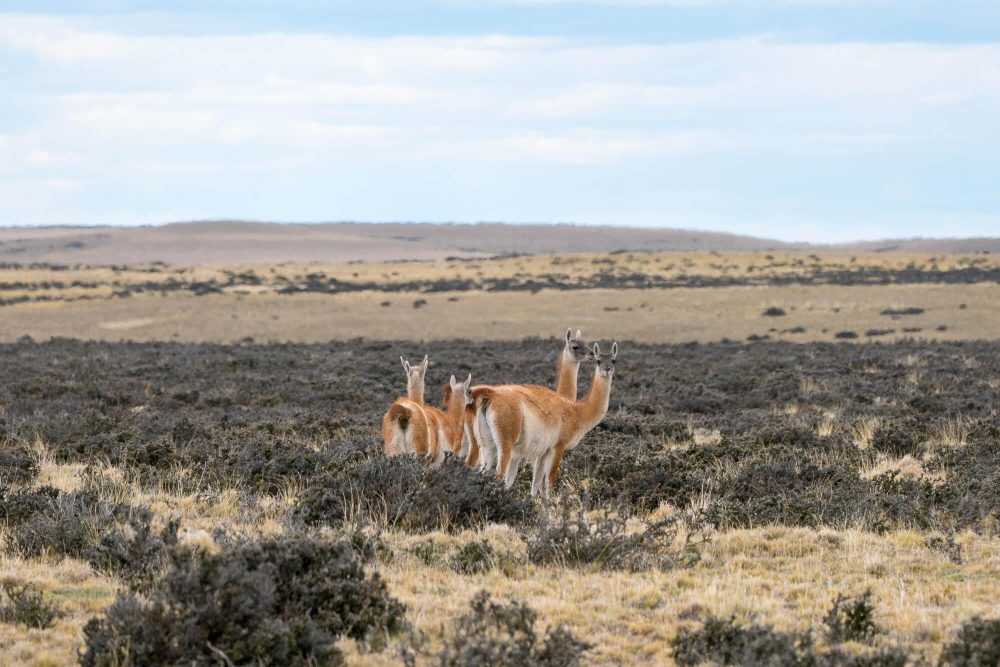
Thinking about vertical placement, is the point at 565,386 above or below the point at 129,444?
above

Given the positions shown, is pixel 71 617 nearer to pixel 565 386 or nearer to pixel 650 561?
pixel 650 561

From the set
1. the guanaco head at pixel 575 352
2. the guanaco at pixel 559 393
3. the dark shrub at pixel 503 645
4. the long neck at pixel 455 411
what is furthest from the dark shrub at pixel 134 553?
the guanaco head at pixel 575 352

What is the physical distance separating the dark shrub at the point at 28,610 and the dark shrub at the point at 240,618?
0.59 metres

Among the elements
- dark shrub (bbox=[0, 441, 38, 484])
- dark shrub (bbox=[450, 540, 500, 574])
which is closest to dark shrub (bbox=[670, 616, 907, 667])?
dark shrub (bbox=[450, 540, 500, 574])

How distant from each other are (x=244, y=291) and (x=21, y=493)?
4712 cm

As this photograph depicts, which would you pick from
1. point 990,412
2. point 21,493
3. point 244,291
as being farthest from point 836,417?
point 244,291

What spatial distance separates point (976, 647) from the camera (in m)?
5.04

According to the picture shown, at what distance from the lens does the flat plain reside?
17.8 feet

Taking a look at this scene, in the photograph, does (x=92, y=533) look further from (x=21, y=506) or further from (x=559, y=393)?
(x=559, y=393)

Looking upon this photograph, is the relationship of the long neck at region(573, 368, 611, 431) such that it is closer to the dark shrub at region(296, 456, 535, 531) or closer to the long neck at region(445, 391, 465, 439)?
the dark shrub at region(296, 456, 535, 531)

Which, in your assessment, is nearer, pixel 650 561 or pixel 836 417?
pixel 650 561

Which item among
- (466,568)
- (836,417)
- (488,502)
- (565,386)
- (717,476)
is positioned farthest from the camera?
(836,417)

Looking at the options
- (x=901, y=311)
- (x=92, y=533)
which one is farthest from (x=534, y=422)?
(x=901, y=311)

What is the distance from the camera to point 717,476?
1055 cm
